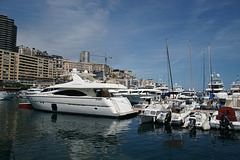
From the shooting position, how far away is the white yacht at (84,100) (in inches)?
796

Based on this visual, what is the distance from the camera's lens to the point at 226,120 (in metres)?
14.8

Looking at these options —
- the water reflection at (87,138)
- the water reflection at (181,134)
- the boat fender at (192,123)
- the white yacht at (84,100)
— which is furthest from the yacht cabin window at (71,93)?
the boat fender at (192,123)

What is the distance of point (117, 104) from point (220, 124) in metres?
10.9

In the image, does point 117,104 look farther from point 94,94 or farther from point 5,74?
point 5,74

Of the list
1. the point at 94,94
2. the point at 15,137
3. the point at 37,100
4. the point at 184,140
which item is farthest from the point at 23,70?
the point at 184,140

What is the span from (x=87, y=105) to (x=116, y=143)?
10.3 metres

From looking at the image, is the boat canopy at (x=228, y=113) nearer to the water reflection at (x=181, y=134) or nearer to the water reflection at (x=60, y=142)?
the water reflection at (x=181, y=134)

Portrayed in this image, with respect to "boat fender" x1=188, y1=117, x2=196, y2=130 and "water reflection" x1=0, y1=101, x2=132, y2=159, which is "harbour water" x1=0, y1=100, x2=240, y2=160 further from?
"boat fender" x1=188, y1=117, x2=196, y2=130

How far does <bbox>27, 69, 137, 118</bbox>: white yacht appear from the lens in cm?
2022

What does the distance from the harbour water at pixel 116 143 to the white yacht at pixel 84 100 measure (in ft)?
15.2

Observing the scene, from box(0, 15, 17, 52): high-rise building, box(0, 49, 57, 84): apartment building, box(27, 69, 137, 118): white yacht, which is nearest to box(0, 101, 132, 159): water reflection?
box(27, 69, 137, 118): white yacht

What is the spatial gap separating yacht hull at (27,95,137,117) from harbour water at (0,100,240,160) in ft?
14.5

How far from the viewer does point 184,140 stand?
1242 cm

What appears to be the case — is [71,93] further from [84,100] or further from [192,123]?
[192,123]
